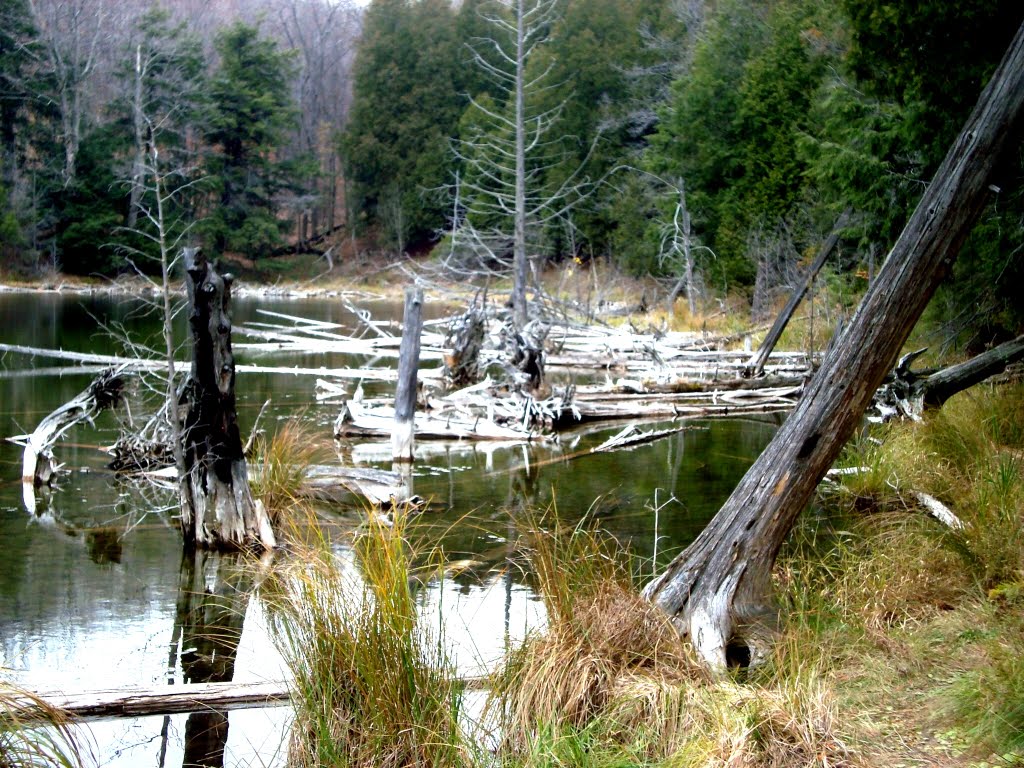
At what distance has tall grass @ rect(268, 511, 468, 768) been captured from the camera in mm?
4262

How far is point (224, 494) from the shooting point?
8578 millimetres

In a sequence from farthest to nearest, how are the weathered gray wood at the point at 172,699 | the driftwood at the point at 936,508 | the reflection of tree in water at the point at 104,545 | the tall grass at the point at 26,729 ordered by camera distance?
the reflection of tree in water at the point at 104,545 < the driftwood at the point at 936,508 < the weathered gray wood at the point at 172,699 < the tall grass at the point at 26,729

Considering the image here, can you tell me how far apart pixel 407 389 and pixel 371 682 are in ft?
27.8

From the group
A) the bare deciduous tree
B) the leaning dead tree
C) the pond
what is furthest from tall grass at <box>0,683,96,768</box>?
the bare deciduous tree

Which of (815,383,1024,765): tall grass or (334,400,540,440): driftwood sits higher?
(815,383,1024,765): tall grass

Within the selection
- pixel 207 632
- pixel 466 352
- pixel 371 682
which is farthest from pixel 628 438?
pixel 371 682

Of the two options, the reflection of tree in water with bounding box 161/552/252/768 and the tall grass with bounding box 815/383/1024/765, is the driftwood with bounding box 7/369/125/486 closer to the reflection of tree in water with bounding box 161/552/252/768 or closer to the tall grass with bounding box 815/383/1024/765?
the reflection of tree in water with bounding box 161/552/252/768

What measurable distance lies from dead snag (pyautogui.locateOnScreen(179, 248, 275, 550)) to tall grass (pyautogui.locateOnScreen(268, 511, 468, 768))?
388 cm

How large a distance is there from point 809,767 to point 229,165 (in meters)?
49.3

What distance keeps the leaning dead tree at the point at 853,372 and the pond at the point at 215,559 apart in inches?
18.4

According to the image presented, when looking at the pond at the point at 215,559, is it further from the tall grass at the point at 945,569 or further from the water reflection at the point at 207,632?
the tall grass at the point at 945,569

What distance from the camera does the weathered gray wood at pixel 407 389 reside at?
12.6m

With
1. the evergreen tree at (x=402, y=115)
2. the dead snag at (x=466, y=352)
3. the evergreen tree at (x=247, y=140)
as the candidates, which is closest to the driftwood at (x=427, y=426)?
the dead snag at (x=466, y=352)

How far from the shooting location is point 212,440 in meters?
8.45
